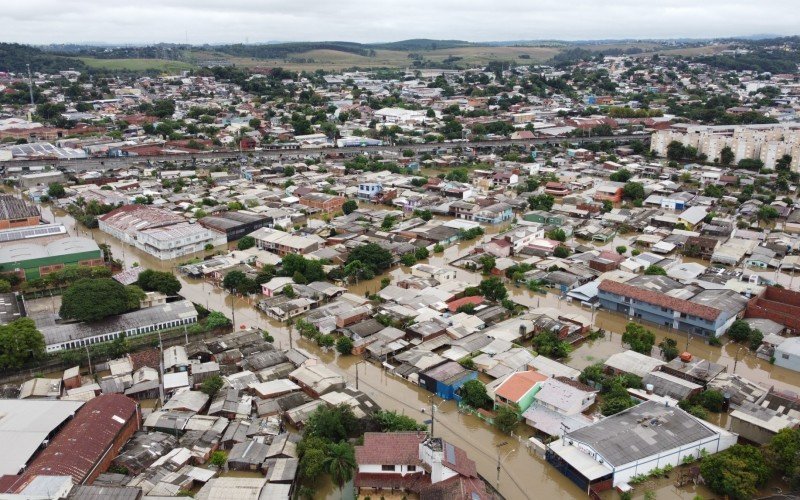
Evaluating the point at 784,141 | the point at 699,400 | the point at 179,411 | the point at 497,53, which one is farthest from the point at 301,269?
the point at 497,53

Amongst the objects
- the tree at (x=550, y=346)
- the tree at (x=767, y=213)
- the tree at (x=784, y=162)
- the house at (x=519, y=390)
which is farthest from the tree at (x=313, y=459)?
the tree at (x=784, y=162)

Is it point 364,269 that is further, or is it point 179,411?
point 364,269

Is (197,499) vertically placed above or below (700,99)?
below

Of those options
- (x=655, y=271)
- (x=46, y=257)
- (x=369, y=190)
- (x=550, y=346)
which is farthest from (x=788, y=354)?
(x=46, y=257)

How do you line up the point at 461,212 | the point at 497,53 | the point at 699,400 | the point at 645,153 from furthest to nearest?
the point at 497,53 < the point at 645,153 < the point at 461,212 < the point at 699,400

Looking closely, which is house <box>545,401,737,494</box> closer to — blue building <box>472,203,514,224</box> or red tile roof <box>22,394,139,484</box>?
red tile roof <box>22,394,139,484</box>

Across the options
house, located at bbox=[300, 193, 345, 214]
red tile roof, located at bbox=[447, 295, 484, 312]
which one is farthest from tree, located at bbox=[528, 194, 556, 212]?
red tile roof, located at bbox=[447, 295, 484, 312]

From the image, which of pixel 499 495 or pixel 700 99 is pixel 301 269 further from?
pixel 700 99
